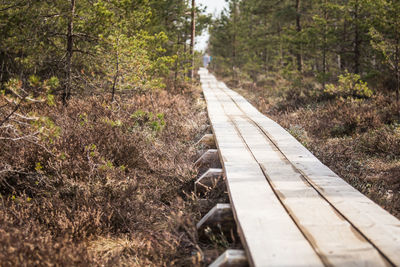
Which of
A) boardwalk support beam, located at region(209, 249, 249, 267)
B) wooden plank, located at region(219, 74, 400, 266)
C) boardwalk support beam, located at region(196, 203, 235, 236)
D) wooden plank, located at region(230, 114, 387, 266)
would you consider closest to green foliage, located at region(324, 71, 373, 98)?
wooden plank, located at region(219, 74, 400, 266)

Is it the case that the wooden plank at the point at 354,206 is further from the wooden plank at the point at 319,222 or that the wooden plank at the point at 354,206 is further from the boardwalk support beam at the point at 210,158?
the boardwalk support beam at the point at 210,158

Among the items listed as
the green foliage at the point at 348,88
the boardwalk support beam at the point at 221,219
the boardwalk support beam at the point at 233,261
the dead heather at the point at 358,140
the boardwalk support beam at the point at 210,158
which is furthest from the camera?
the green foliage at the point at 348,88

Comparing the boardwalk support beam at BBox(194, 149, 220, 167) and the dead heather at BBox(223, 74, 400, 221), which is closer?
the dead heather at BBox(223, 74, 400, 221)

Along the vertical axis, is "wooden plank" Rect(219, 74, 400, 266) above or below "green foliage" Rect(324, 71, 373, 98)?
below

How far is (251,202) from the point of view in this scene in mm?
2799

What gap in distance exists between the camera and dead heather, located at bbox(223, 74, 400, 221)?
13.8ft

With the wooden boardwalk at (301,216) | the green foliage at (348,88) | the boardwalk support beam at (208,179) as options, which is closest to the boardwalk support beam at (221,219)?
the wooden boardwalk at (301,216)

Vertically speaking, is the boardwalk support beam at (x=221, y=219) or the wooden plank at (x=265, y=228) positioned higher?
the wooden plank at (x=265, y=228)

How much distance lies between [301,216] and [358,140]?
4.75 m

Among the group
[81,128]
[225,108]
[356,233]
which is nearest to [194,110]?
[225,108]

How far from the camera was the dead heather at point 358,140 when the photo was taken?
165 inches

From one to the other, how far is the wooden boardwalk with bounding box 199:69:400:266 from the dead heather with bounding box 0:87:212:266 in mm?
546

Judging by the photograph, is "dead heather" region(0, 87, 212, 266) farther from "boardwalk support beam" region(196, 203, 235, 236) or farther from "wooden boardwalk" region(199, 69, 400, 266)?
"wooden boardwalk" region(199, 69, 400, 266)

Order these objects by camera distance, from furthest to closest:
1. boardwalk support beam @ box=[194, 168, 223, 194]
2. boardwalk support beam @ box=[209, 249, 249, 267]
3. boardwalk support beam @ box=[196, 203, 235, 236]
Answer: boardwalk support beam @ box=[194, 168, 223, 194] → boardwalk support beam @ box=[196, 203, 235, 236] → boardwalk support beam @ box=[209, 249, 249, 267]
